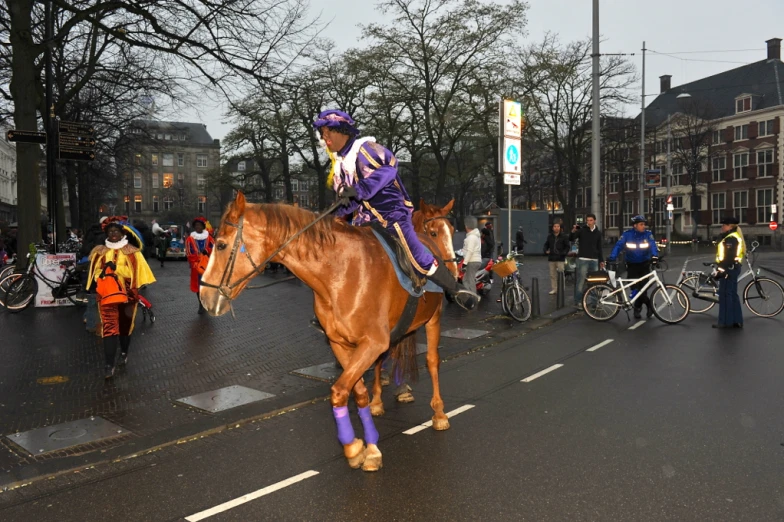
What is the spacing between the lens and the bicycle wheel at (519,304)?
11.9 metres

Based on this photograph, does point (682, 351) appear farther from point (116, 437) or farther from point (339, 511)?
point (116, 437)

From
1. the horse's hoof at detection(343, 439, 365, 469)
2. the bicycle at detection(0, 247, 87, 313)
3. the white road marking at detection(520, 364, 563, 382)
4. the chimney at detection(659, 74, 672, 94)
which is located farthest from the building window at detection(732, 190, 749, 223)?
the horse's hoof at detection(343, 439, 365, 469)

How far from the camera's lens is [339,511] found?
3828 mm

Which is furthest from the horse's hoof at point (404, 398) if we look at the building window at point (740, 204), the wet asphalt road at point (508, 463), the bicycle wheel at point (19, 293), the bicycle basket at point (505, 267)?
the building window at point (740, 204)

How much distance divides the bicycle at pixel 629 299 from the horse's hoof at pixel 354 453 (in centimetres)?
869

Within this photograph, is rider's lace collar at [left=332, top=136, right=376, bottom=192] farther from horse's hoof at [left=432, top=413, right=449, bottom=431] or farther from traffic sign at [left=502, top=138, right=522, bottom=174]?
traffic sign at [left=502, top=138, right=522, bottom=174]

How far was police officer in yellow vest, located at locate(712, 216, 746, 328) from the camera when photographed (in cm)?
1064

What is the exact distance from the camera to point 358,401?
4453mm

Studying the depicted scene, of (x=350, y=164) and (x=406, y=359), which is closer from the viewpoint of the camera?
(x=350, y=164)

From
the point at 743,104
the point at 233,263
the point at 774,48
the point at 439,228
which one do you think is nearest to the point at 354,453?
the point at 233,263

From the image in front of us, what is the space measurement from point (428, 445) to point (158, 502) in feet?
6.88

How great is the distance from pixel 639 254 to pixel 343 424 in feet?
31.8

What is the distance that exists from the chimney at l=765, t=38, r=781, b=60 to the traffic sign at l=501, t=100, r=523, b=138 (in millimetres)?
60558

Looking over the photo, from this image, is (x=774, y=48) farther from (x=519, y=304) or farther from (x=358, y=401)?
(x=358, y=401)
